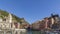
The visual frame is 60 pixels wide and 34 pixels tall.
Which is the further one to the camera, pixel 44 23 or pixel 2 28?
pixel 44 23

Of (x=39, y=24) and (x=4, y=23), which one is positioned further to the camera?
(x=39, y=24)

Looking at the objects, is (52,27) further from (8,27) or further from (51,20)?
(8,27)

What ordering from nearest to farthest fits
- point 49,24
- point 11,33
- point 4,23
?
point 11,33 < point 4,23 < point 49,24

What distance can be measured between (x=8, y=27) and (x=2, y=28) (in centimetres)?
206

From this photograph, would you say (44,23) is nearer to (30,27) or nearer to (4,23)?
(30,27)

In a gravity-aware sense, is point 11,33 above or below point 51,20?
below

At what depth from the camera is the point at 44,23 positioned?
161ft

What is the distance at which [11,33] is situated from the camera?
3422 centimetres

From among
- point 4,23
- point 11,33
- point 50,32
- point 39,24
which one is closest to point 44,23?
point 39,24

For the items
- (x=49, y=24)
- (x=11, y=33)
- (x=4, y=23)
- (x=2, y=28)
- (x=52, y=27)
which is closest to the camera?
(x=11, y=33)

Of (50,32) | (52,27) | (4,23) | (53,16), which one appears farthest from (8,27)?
(53,16)

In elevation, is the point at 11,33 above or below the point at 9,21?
below

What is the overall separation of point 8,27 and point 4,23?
1779 millimetres

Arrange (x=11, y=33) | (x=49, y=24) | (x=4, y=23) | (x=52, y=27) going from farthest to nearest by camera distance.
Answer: (x=49, y=24), (x=52, y=27), (x=4, y=23), (x=11, y=33)
